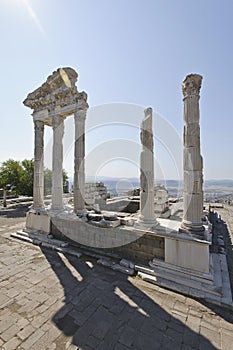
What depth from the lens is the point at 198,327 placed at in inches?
124

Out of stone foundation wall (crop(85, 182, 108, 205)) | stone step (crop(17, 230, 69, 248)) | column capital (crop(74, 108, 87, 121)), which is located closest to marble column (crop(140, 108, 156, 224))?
column capital (crop(74, 108, 87, 121))

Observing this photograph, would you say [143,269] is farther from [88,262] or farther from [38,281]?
[38,281]

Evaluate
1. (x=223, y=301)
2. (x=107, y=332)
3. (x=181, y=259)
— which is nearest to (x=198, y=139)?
(x=181, y=259)

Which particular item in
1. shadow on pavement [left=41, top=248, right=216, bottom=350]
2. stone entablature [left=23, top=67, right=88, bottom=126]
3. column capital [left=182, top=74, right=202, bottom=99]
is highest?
stone entablature [left=23, top=67, right=88, bottom=126]

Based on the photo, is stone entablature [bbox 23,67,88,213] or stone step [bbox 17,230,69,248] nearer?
stone step [bbox 17,230,69,248]

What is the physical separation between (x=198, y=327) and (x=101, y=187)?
34.6 feet

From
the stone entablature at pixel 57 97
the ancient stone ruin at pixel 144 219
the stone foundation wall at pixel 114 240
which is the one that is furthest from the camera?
the stone entablature at pixel 57 97

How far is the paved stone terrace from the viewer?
2.87m

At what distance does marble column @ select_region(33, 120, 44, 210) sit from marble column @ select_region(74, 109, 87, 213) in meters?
2.15

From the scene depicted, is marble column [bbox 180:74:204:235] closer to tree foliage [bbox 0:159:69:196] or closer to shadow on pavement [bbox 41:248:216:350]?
shadow on pavement [bbox 41:248:216:350]

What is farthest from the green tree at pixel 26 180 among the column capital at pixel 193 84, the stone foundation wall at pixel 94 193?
the column capital at pixel 193 84

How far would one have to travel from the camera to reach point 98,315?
3.40 m

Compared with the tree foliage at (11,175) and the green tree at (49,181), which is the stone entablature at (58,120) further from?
the green tree at (49,181)

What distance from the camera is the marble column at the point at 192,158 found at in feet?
15.8
